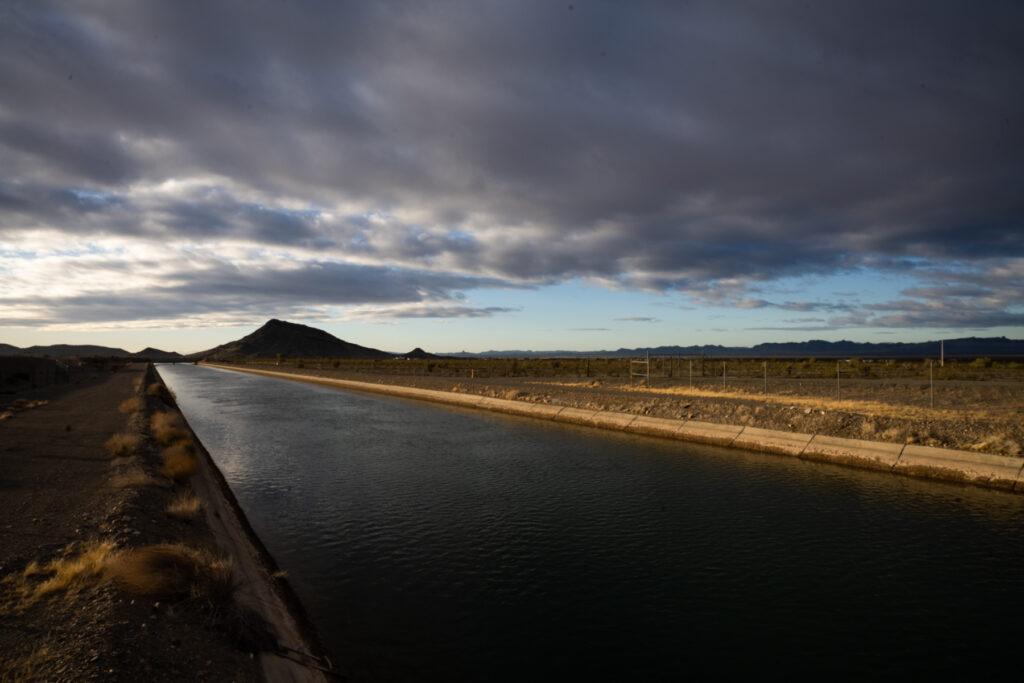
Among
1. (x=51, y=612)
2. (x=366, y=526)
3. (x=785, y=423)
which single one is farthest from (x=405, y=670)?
(x=785, y=423)

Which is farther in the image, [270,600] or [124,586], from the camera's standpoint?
[270,600]

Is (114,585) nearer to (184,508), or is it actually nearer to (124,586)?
(124,586)

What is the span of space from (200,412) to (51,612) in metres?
46.5

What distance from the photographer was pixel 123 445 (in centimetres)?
2016

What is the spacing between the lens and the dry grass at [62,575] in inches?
323

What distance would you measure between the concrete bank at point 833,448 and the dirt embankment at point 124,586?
74.2 ft

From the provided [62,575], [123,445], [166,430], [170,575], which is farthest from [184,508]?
[166,430]

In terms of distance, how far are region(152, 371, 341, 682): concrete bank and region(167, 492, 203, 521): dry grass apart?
0.40 metres

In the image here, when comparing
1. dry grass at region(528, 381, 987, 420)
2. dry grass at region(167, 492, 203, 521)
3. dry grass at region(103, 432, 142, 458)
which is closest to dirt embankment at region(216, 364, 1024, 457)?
dry grass at region(528, 381, 987, 420)

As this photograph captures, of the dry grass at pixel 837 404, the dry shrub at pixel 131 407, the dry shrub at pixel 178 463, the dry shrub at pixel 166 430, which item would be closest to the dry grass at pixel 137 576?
the dry shrub at pixel 178 463

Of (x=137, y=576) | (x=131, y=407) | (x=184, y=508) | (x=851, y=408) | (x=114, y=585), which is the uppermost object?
(x=851, y=408)

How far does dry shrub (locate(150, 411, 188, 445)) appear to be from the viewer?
23.2 meters

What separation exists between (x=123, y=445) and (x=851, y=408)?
3347cm

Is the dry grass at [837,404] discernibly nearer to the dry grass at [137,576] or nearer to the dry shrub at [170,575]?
the dry shrub at [170,575]
